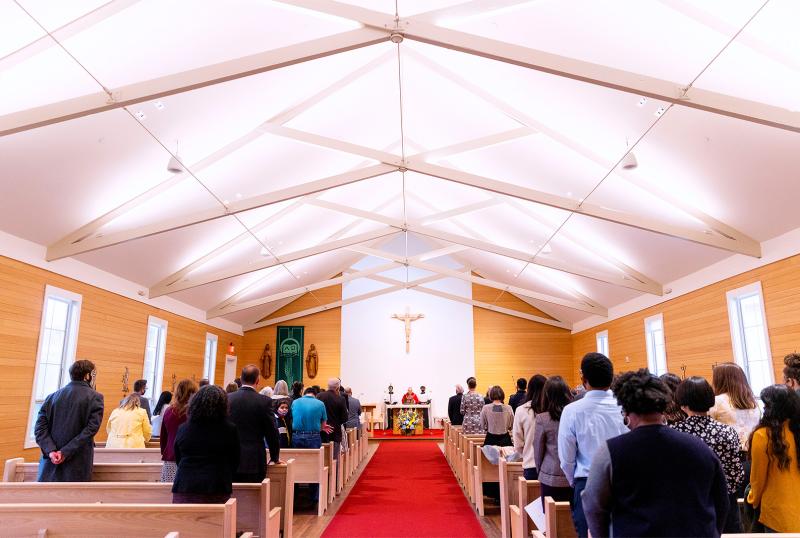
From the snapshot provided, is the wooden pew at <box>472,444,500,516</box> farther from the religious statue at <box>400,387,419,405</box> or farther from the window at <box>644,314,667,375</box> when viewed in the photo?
the religious statue at <box>400,387,419,405</box>

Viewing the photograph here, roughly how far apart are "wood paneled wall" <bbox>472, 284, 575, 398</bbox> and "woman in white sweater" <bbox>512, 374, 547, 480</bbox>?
10301mm

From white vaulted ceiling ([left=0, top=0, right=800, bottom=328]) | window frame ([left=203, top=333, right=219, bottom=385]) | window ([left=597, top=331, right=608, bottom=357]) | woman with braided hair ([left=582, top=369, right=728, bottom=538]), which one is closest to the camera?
woman with braided hair ([left=582, top=369, right=728, bottom=538])

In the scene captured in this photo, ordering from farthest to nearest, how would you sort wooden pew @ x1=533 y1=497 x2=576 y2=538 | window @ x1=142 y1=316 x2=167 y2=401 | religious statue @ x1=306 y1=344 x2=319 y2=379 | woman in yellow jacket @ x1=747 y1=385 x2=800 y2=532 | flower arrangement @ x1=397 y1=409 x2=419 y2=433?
religious statue @ x1=306 y1=344 x2=319 y2=379 → flower arrangement @ x1=397 y1=409 x2=419 y2=433 → window @ x1=142 y1=316 x2=167 y2=401 → wooden pew @ x1=533 y1=497 x2=576 y2=538 → woman in yellow jacket @ x1=747 y1=385 x2=800 y2=532

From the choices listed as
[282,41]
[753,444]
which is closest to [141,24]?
[282,41]

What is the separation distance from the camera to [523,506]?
3.05 meters

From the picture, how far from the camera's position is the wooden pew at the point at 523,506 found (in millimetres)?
2914

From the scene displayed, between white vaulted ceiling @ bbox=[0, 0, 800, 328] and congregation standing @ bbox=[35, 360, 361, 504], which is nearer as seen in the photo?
congregation standing @ bbox=[35, 360, 361, 504]

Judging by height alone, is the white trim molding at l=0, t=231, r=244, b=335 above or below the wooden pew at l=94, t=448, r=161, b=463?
above

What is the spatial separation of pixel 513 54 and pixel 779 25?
1.79 metres

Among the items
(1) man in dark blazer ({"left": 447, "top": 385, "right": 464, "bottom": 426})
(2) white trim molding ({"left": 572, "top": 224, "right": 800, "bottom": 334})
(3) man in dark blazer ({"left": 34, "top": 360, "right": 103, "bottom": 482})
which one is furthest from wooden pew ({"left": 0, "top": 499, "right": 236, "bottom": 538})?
(1) man in dark blazer ({"left": 447, "top": 385, "right": 464, "bottom": 426})

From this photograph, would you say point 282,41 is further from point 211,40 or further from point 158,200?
point 158,200

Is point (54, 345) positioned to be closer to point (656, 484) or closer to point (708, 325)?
→ point (656, 484)

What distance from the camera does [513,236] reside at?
10.1 metres

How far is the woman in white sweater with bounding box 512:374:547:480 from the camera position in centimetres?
358
